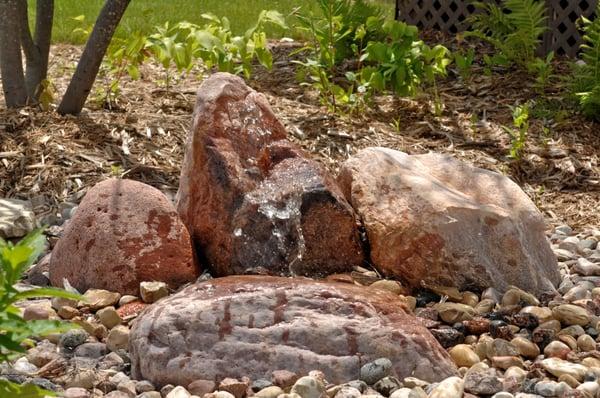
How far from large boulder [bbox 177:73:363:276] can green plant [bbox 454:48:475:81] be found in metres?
3.10

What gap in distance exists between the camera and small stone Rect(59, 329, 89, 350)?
3.66 metres

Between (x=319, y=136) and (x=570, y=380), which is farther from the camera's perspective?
(x=319, y=136)

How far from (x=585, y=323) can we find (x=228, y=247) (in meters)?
1.54

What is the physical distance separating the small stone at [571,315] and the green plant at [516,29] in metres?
3.92

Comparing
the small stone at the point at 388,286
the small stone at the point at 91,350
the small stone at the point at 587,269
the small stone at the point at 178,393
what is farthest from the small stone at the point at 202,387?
the small stone at the point at 587,269

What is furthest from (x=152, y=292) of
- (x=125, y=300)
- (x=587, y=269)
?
(x=587, y=269)

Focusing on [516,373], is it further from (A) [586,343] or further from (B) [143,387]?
(B) [143,387]

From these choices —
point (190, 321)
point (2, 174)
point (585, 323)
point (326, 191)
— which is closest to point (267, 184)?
point (326, 191)

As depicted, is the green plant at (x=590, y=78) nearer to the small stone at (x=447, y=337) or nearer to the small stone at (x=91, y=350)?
the small stone at (x=447, y=337)

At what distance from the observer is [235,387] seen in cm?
321

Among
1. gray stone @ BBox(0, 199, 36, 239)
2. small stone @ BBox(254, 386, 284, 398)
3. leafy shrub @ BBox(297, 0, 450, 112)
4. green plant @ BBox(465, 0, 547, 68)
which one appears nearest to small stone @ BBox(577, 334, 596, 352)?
small stone @ BBox(254, 386, 284, 398)

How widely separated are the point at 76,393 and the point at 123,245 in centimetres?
112

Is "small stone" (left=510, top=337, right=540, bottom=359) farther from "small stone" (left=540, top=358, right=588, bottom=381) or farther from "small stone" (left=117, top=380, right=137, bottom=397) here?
"small stone" (left=117, top=380, right=137, bottom=397)

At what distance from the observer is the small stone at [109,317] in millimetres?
3881
